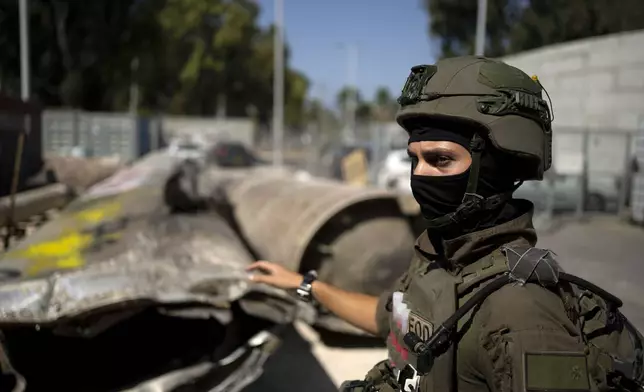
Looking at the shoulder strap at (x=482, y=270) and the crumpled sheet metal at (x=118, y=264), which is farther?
the crumpled sheet metal at (x=118, y=264)

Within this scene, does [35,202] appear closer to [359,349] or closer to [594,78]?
[359,349]

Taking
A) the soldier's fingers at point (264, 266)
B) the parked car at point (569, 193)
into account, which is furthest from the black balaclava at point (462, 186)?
Answer: the parked car at point (569, 193)

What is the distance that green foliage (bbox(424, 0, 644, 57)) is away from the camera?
6.46 metres

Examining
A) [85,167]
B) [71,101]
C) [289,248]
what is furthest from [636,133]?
[71,101]

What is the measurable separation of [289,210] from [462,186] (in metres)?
4.11

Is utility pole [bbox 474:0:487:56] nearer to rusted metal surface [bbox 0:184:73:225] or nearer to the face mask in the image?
rusted metal surface [bbox 0:184:73:225]

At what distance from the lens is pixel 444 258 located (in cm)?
177

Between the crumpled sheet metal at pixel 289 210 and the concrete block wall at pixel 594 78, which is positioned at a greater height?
the concrete block wall at pixel 594 78

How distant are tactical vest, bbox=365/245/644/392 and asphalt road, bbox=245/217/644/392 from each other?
235 centimetres

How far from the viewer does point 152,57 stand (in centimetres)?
3534

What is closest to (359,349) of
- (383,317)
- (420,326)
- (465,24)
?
(383,317)

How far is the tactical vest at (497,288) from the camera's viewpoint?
148 centimetres

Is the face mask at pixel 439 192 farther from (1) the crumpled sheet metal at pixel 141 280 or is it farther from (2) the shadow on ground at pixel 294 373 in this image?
(2) the shadow on ground at pixel 294 373

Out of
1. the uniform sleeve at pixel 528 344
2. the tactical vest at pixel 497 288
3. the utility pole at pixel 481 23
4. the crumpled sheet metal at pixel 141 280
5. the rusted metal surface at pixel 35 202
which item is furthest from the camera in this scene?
the utility pole at pixel 481 23
